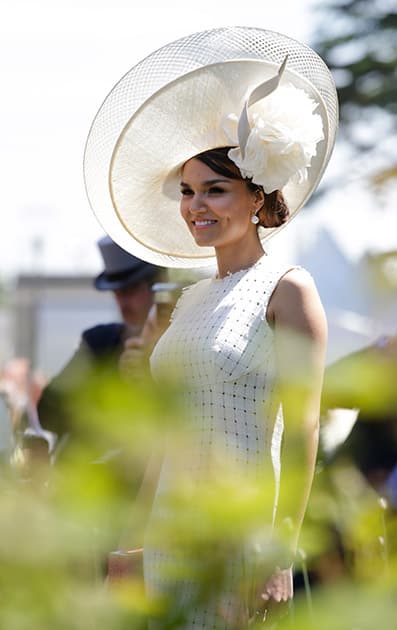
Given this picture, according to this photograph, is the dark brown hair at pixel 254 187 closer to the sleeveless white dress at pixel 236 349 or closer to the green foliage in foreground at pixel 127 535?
the sleeveless white dress at pixel 236 349

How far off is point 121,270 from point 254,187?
1757 millimetres

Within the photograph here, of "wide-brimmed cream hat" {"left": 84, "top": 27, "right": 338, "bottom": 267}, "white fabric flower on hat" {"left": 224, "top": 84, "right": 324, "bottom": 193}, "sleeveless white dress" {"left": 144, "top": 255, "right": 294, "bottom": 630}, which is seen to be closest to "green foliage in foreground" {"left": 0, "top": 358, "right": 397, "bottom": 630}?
"sleeveless white dress" {"left": 144, "top": 255, "right": 294, "bottom": 630}

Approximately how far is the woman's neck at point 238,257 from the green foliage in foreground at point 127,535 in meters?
1.80

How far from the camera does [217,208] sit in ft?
Answer: 8.27

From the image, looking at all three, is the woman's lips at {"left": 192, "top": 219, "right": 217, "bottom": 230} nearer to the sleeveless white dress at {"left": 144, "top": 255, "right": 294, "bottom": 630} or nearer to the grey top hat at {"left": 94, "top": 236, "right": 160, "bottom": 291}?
the sleeveless white dress at {"left": 144, "top": 255, "right": 294, "bottom": 630}

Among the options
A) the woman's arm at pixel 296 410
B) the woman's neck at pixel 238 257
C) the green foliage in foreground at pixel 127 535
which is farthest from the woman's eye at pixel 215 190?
the green foliage in foreground at pixel 127 535

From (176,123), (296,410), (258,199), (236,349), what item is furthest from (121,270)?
(296,410)

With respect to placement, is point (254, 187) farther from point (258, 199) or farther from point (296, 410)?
point (296, 410)

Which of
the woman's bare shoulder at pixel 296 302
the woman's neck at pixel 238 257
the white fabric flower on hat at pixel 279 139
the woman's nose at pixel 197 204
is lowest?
the woman's neck at pixel 238 257

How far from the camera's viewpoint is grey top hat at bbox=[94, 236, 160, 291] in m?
4.23

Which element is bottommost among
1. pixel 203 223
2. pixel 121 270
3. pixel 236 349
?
pixel 121 270

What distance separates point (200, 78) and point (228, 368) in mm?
680

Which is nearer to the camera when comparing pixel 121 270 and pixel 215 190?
pixel 215 190

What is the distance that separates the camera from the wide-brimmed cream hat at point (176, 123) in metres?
2.66
